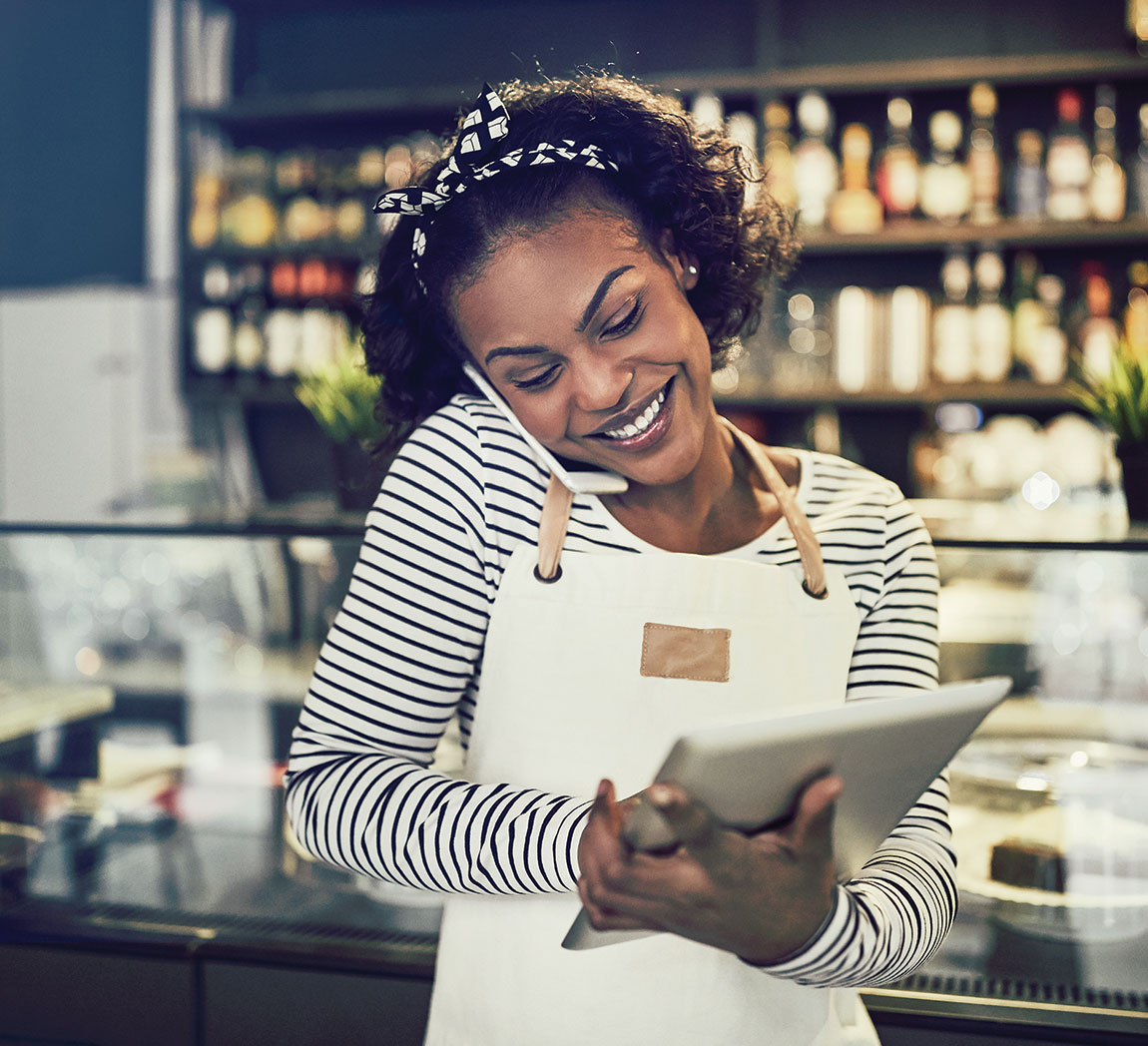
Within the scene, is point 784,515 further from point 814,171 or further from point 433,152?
point 814,171

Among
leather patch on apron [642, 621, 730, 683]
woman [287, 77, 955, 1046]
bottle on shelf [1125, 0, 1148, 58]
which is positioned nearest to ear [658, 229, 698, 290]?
woman [287, 77, 955, 1046]

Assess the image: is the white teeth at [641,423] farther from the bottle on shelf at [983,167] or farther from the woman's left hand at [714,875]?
the bottle on shelf at [983,167]

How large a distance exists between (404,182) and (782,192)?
2104 mm

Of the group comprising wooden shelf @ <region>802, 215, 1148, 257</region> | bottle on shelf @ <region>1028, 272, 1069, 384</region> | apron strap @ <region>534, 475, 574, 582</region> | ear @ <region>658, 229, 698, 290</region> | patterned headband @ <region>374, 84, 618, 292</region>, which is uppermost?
wooden shelf @ <region>802, 215, 1148, 257</region>

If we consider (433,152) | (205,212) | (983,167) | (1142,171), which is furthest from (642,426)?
(205,212)

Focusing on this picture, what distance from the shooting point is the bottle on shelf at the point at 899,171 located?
2.95 meters

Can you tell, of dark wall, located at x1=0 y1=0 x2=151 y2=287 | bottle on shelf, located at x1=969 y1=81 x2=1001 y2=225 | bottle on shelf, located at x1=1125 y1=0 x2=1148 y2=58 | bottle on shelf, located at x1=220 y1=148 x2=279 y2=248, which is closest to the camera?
bottle on shelf, located at x1=1125 y1=0 x2=1148 y2=58

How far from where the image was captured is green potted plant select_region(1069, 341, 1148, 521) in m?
1.36

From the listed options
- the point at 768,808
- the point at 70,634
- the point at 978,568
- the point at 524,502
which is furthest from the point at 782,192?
the point at 768,808

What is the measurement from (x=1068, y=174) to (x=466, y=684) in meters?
2.56

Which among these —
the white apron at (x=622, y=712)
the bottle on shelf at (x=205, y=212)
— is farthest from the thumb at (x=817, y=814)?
the bottle on shelf at (x=205, y=212)

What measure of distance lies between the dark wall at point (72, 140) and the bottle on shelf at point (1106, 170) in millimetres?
2834

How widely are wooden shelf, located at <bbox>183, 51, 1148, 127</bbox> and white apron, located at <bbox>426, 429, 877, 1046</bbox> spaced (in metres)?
2.13

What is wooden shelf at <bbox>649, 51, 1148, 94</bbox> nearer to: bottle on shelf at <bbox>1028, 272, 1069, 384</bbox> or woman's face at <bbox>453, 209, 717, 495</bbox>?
bottle on shelf at <bbox>1028, 272, 1069, 384</bbox>
